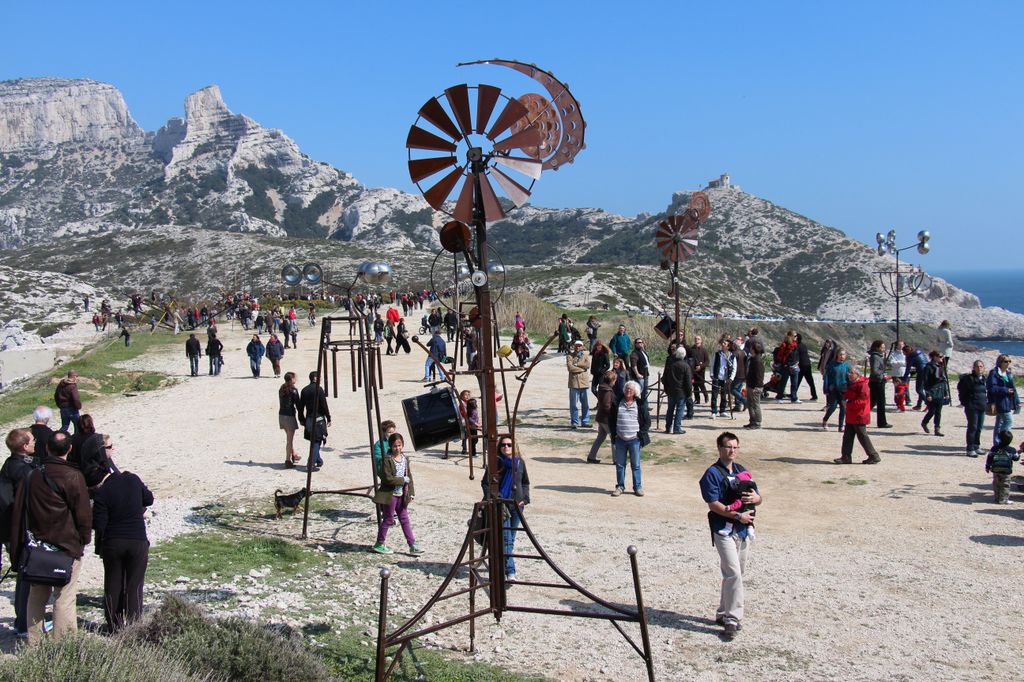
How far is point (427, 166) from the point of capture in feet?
21.6

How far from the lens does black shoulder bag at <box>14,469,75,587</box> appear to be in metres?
6.18

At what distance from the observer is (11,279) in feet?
215

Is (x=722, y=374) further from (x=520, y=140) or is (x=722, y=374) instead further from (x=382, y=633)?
(x=382, y=633)

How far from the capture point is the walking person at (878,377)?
52.1 feet

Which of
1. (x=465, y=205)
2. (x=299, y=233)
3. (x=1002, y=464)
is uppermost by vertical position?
(x=299, y=233)

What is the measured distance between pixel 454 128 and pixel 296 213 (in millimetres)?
140212

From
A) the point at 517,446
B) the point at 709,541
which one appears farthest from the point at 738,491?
the point at 517,446

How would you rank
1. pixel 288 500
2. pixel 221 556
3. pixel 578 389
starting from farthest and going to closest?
pixel 578 389
pixel 288 500
pixel 221 556

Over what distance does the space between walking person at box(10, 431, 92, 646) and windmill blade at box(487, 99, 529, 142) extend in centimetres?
406

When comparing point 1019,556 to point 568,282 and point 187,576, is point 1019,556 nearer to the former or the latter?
point 187,576

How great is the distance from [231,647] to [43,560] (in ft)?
5.00

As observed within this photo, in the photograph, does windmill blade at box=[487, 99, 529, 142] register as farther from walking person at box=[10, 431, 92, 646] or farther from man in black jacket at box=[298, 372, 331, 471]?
man in black jacket at box=[298, 372, 331, 471]

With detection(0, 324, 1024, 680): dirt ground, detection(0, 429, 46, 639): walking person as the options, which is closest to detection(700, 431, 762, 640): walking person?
detection(0, 324, 1024, 680): dirt ground

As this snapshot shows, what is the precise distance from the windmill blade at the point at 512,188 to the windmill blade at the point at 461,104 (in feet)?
1.26
